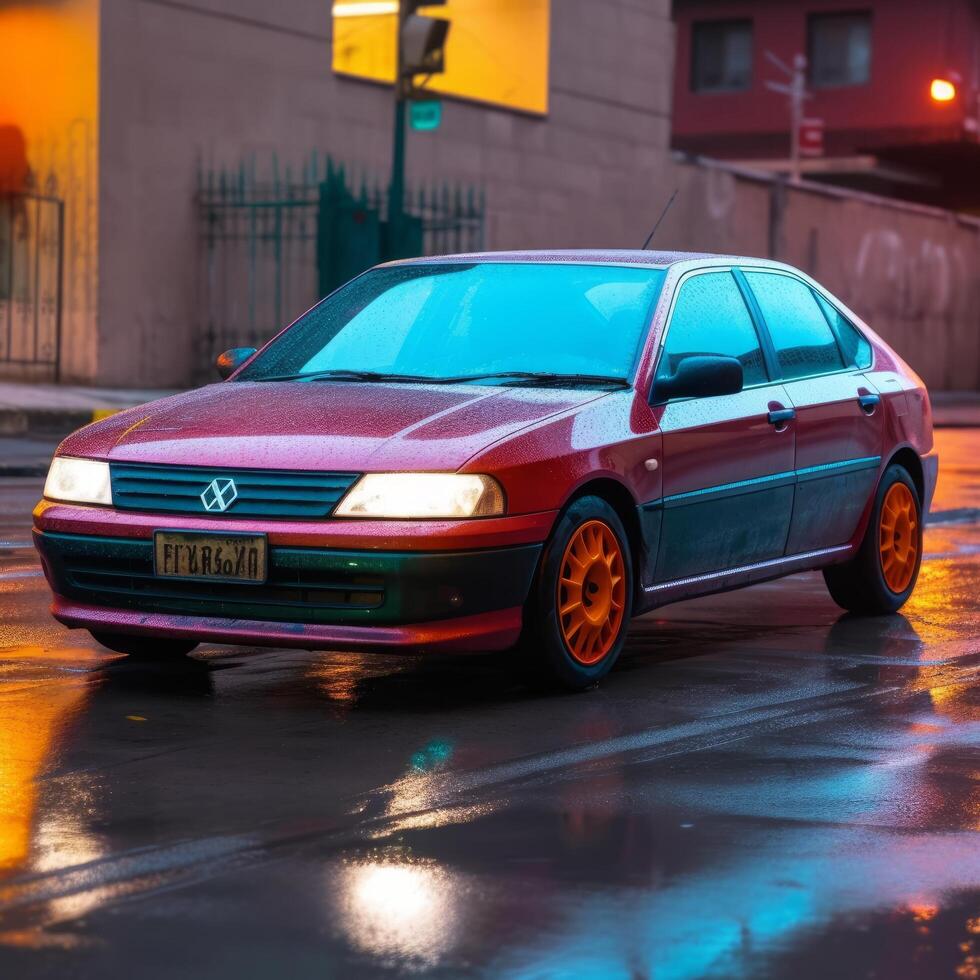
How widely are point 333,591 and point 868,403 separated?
3243 millimetres

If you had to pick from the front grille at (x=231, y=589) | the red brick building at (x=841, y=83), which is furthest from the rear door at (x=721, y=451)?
the red brick building at (x=841, y=83)

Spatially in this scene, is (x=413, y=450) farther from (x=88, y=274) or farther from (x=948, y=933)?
(x=88, y=274)

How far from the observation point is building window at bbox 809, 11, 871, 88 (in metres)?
54.8

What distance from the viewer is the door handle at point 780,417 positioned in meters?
8.36

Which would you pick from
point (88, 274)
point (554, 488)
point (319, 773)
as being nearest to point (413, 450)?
point (554, 488)

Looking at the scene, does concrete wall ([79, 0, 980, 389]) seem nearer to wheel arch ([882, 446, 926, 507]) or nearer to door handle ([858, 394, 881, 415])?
wheel arch ([882, 446, 926, 507])

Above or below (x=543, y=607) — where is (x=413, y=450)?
above

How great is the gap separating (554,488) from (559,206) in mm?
25043

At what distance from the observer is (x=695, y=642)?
28.3ft

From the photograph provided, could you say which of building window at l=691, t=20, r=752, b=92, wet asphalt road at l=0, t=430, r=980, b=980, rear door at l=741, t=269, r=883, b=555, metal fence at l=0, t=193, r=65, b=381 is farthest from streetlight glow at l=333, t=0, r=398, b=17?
building window at l=691, t=20, r=752, b=92

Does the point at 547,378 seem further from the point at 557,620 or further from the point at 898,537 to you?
the point at 898,537

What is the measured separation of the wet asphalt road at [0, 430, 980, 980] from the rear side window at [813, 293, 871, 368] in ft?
4.75

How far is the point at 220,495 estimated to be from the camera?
6832mm

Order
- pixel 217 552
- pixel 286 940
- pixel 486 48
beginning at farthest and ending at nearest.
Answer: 1. pixel 486 48
2. pixel 217 552
3. pixel 286 940
